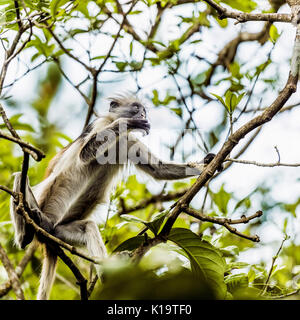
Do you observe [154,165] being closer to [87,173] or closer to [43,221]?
[87,173]

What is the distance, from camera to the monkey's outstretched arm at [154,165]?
3750mm

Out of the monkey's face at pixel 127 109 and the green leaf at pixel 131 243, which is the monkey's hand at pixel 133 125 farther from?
the green leaf at pixel 131 243

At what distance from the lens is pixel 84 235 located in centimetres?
330

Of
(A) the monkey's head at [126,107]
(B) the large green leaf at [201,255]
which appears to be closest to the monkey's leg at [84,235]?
(B) the large green leaf at [201,255]

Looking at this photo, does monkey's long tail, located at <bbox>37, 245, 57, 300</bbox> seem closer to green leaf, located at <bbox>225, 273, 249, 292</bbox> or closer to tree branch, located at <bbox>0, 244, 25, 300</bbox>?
green leaf, located at <bbox>225, 273, 249, 292</bbox>

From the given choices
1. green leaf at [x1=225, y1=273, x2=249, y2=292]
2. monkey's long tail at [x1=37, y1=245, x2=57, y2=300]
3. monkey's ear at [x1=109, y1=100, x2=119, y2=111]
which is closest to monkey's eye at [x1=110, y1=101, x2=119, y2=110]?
monkey's ear at [x1=109, y1=100, x2=119, y2=111]

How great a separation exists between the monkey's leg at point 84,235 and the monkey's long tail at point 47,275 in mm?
189

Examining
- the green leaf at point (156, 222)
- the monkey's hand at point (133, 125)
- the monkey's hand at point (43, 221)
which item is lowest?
the green leaf at point (156, 222)

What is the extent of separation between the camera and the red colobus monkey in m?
3.44

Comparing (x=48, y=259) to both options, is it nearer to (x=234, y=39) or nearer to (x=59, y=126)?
(x=59, y=126)

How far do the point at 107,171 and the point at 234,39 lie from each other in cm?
253

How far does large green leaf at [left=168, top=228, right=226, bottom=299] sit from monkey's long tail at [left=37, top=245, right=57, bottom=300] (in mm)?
1574
